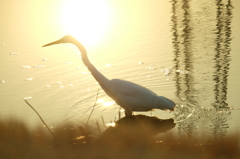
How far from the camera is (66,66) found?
888 centimetres

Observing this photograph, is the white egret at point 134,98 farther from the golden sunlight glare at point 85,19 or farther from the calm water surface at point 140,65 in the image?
the golden sunlight glare at point 85,19

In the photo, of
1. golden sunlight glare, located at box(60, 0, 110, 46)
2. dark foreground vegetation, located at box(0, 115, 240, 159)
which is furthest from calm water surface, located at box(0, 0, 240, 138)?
dark foreground vegetation, located at box(0, 115, 240, 159)

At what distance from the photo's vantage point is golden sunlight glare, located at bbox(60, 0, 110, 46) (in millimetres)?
10945

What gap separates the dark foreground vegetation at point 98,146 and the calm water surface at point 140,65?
71cm

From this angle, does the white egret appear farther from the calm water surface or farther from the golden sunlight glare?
the golden sunlight glare

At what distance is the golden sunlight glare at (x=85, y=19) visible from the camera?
1095 cm

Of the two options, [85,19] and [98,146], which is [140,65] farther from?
[98,146]

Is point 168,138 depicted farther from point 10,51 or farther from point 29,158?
point 10,51

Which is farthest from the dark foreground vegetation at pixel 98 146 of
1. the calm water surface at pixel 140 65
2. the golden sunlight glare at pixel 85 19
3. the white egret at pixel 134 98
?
the golden sunlight glare at pixel 85 19

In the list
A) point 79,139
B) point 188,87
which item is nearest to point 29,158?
point 79,139

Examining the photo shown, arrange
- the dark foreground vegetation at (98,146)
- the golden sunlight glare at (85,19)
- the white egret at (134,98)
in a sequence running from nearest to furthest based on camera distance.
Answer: the dark foreground vegetation at (98,146)
the white egret at (134,98)
the golden sunlight glare at (85,19)

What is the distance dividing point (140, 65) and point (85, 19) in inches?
179

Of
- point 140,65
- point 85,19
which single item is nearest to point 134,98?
point 140,65

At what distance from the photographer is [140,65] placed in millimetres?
8648
